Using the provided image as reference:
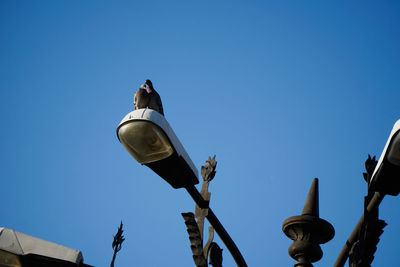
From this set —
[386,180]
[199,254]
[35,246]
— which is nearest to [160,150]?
[199,254]

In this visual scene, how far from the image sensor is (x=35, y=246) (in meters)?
3.41

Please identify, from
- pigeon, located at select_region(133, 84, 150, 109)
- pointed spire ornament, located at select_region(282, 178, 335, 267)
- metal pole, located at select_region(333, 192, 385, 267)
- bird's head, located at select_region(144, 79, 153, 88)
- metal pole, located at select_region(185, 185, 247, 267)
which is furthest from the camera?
pointed spire ornament, located at select_region(282, 178, 335, 267)

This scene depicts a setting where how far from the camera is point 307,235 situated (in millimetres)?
4082

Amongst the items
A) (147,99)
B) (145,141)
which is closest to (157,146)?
(145,141)

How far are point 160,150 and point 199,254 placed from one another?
39.1 inches

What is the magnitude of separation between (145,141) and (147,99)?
1.65ft

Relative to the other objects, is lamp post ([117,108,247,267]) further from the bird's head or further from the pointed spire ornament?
the pointed spire ornament

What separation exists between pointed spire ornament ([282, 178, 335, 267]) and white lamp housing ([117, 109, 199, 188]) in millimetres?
1242

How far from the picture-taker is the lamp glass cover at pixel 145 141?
313 cm

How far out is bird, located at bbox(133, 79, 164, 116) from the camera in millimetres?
3535

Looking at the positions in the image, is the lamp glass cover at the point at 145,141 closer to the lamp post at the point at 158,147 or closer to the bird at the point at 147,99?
the lamp post at the point at 158,147

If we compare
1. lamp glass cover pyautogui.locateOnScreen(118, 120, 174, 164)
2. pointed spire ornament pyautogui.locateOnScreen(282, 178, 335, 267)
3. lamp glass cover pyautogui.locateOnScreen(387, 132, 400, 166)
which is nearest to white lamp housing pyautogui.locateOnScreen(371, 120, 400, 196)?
lamp glass cover pyautogui.locateOnScreen(387, 132, 400, 166)

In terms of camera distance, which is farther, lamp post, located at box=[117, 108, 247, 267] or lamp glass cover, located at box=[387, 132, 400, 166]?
lamp post, located at box=[117, 108, 247, 267]

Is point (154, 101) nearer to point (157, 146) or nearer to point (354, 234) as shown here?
point (157, 146)
